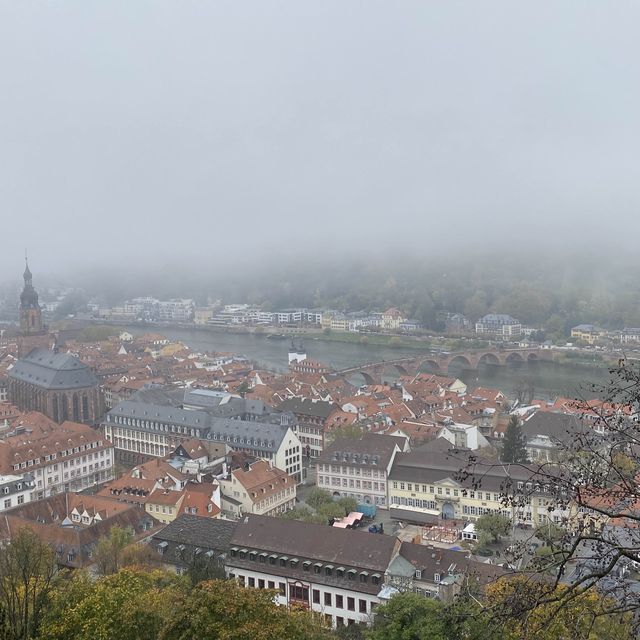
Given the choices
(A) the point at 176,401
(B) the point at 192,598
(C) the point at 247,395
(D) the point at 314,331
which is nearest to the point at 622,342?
(D) the point at 314,331

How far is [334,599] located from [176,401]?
26.5 m

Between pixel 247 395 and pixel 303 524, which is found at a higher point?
pixel 303 524

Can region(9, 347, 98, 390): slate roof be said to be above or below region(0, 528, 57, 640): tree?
below

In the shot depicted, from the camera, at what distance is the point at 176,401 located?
44375 millimetres

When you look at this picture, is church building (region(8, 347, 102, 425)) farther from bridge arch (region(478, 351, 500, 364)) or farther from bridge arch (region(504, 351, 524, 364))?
bridge arch (region(504, 351, 524, 364))

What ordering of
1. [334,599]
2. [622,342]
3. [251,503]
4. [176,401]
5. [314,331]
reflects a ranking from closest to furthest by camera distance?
[334,599] < [251,503] < [176,401] < [622,342] < [314,331]

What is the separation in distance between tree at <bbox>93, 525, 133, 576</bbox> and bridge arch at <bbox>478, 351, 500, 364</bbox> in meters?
67.2

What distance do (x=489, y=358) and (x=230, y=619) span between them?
3044 inches

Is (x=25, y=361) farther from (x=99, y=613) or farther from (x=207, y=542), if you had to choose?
(x=99, y=613)

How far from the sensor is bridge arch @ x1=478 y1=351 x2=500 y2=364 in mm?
84438

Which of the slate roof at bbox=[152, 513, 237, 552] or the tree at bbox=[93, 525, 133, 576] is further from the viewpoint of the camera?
the slate roof at bbox=[152, 513, 237, 552]

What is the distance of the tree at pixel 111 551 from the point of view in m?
20.0

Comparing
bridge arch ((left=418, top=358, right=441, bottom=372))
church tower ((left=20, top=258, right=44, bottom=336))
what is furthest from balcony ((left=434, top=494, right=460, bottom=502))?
church tower ((left=20, top=258, right=44, bottom=336))

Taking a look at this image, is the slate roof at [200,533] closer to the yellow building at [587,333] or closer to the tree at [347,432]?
the tree at [347,432]
